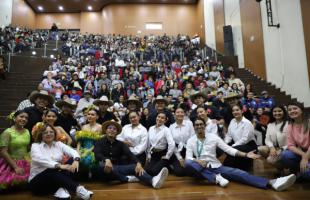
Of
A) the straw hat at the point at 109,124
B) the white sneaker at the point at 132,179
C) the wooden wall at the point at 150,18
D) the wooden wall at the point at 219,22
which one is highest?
the wooden wall at the point at 150,18

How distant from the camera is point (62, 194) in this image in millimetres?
2697

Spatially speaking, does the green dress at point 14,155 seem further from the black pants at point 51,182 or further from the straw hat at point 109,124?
the straw hat at point 109,124

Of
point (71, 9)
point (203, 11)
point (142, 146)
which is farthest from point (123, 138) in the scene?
point (71, 9)

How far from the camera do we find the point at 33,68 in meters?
9.89

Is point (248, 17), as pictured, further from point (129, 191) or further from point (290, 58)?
point (129, 191)

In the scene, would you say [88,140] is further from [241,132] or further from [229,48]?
[229,48]

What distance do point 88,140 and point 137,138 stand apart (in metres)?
0.68

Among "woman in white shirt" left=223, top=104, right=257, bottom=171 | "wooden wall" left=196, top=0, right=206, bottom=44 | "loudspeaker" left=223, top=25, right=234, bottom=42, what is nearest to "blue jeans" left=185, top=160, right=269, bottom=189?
"woman in white shirt" left=223, top=104, right=257, bottom=171

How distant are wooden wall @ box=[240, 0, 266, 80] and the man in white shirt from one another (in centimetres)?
717

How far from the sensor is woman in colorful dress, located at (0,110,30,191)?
296 cm

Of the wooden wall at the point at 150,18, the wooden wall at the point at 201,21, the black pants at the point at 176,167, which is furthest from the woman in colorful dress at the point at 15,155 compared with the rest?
the wooden wall at the point at 150,18

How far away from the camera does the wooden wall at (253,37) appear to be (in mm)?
9891

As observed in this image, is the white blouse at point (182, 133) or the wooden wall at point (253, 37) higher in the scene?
the wooden wall at point (253, 37)

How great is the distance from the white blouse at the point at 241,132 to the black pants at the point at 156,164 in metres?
0.96
